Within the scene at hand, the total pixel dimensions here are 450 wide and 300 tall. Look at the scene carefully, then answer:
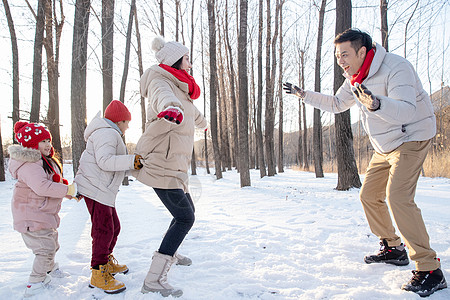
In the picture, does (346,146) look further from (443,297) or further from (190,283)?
(190,283)

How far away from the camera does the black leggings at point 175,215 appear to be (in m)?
2.24

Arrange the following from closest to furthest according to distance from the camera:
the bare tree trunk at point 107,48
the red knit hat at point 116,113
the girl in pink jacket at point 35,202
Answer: the girl in pink jacket at point 35,202 < the red knit hat at point 116,113 < the bare tree trunk at point 107,48

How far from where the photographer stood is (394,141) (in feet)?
7.79

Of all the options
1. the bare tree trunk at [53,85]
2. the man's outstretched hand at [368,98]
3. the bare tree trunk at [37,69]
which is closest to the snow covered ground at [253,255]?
the man's outstretched hand at [368,98]

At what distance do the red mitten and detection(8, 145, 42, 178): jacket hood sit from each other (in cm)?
133

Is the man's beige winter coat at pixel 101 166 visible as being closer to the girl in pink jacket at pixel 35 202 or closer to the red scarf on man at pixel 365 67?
the girl in pink jacket at pixel 35 202

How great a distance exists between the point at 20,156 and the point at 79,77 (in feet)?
19.1

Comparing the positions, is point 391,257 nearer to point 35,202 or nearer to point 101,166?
point 101,166

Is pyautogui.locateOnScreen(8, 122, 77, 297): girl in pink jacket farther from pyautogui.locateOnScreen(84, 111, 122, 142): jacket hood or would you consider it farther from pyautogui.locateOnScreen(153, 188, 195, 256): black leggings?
pyautogui.locateOnScreen(153, 188, 195, 256): black leggings

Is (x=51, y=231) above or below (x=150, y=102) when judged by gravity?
below

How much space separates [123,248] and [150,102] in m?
2.02

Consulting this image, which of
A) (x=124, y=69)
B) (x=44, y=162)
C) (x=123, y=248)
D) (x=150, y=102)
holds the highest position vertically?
(x=124, y=69)

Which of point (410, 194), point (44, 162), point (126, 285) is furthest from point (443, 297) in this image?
point (44, 162)

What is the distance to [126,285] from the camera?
238cm
